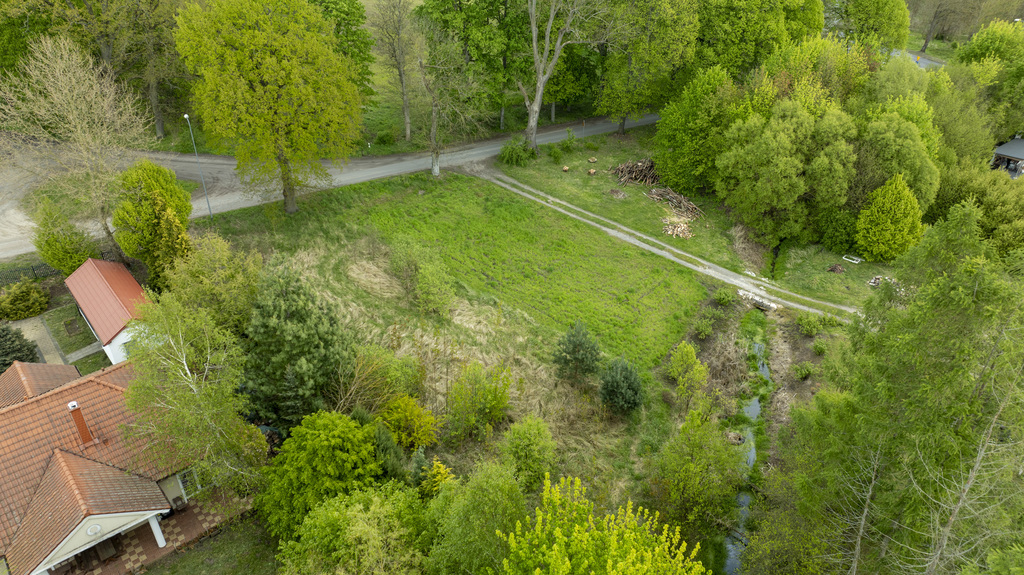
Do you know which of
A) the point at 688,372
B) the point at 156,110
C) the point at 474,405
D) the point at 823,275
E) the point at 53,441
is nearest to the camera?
the point at 53,441

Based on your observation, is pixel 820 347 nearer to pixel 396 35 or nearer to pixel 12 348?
pixel 396 35

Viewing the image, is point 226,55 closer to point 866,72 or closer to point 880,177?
point 880,177

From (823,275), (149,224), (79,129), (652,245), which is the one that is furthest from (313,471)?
(823,275)

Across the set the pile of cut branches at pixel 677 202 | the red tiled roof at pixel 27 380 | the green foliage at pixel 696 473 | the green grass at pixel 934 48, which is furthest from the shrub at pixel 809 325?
the green grass at pixel 934 48

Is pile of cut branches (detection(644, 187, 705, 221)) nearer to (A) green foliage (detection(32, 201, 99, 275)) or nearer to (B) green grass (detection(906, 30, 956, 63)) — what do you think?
(A) green foliage (detection(32, 201, 99, 275))

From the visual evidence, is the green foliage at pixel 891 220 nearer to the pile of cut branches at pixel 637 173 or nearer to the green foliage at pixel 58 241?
the pile of cut branches at pixel 637 173

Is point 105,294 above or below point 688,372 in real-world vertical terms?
above
